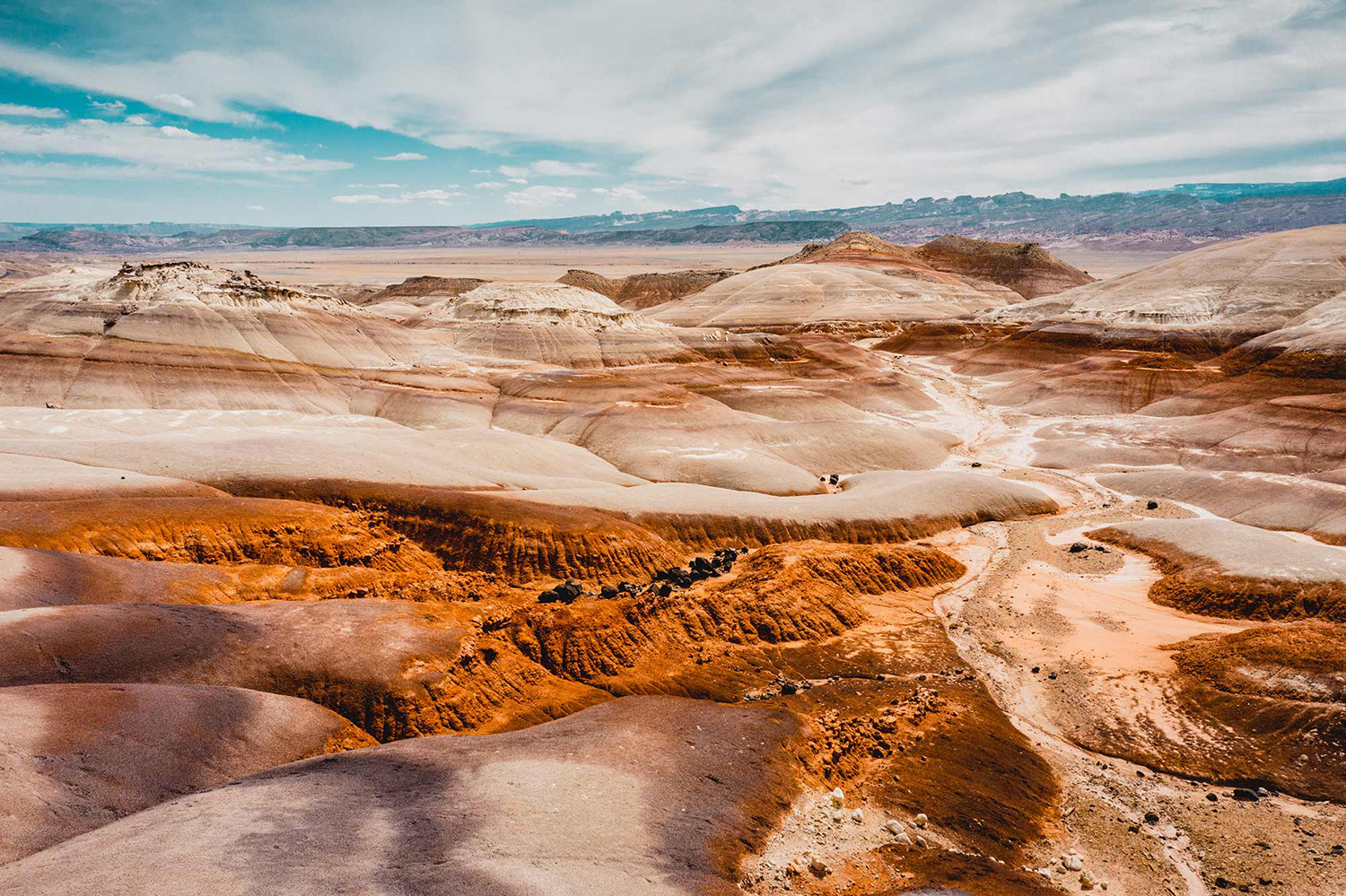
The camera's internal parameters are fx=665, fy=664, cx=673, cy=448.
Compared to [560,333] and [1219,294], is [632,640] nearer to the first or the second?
[560,333]

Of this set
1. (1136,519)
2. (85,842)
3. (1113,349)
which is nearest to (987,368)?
(1113,349)

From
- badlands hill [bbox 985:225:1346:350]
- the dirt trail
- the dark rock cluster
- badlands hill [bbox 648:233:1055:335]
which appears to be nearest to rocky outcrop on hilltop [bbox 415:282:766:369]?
badlands hill [bbox 648:233:1055:335]

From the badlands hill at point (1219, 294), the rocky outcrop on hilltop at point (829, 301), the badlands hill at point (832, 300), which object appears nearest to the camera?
the badlands hill at point (1219, 294)

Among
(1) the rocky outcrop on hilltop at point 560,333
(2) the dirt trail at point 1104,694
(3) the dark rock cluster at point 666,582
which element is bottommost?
(2) the dirt trail at point 1104,694

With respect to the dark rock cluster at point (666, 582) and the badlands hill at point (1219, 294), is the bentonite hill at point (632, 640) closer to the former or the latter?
the dark rock cluster at point (666, 582)

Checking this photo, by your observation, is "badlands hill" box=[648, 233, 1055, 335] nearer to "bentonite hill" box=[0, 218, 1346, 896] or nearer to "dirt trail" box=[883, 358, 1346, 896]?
"bentonite hill" box=[0, 218, 1346, 896]

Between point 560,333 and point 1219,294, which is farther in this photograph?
Answer: point 1219,294

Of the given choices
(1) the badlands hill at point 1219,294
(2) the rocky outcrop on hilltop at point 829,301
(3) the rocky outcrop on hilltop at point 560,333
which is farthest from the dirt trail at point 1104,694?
(2) the rocky outcrop on hilltop at point 829,301

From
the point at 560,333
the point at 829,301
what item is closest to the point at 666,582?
the point at 560,333
